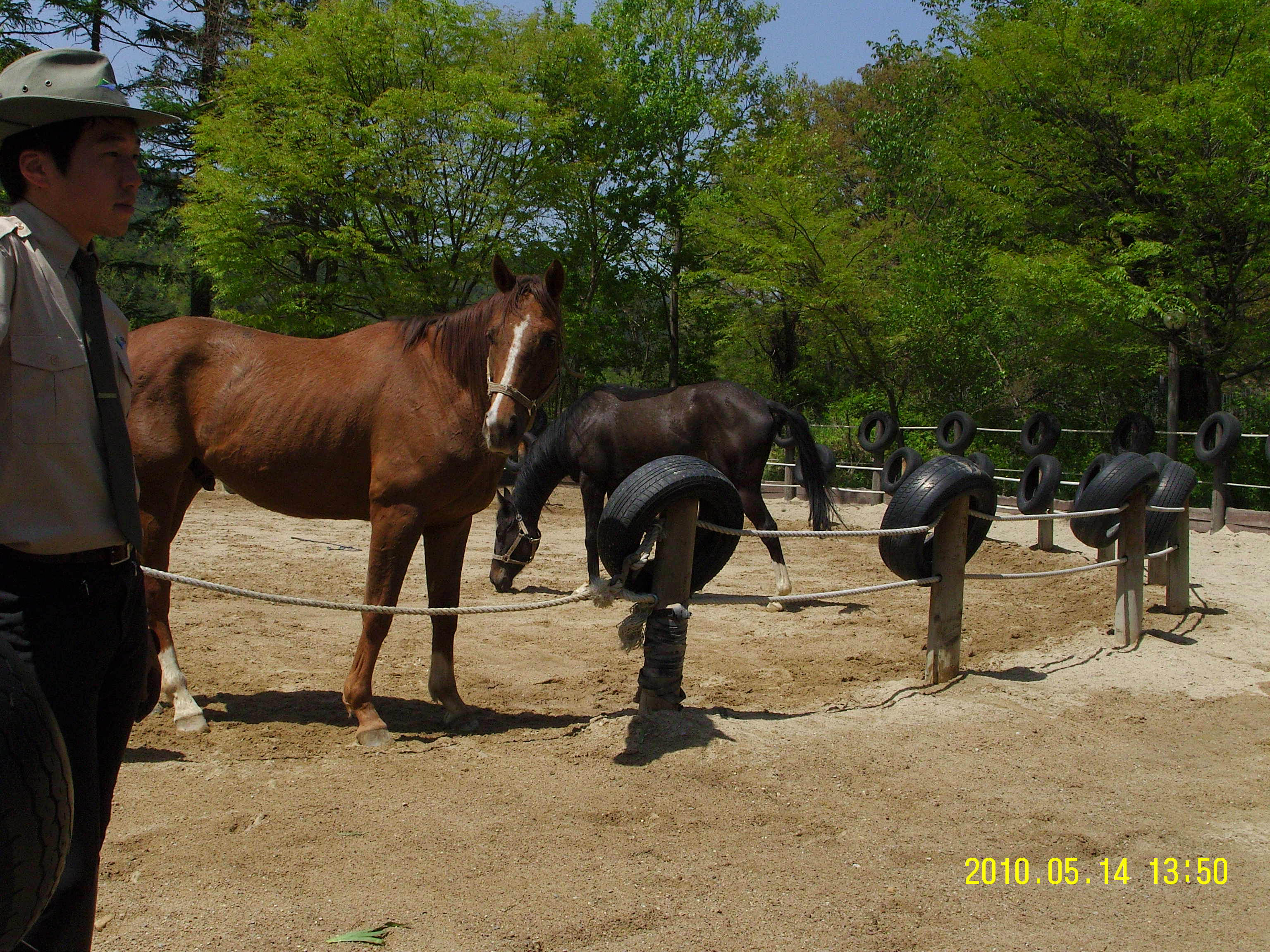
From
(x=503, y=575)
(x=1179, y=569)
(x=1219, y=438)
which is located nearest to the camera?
(x=1179, y=569)

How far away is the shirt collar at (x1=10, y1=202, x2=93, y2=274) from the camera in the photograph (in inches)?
68.6

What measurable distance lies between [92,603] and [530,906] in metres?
1.56

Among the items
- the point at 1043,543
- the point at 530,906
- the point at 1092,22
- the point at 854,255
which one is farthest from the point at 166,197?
the point at 530,906

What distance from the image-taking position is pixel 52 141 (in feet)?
5.77

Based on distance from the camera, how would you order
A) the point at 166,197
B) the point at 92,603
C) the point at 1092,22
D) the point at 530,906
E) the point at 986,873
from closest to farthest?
the point at 92,603
the point at 530,906
the point at 986,873
the point at 1092,22
the point at 166,197

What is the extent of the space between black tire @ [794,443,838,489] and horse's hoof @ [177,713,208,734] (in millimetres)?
5830

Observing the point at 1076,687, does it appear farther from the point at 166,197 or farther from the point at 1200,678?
the point at 166,197

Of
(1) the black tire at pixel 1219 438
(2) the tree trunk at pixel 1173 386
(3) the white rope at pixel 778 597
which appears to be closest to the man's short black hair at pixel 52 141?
(3) the white rope at pixel 778 597

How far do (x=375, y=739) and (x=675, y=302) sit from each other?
25.1 metres

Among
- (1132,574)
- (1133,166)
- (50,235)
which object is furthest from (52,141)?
(1133,166)

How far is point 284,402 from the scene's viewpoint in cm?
452

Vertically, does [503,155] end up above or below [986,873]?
above

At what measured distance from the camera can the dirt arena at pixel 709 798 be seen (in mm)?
2674

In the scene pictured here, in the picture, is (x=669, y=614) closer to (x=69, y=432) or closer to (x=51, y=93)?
(x=69, y=432)
